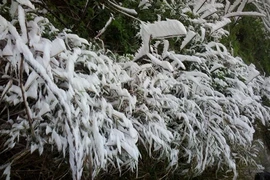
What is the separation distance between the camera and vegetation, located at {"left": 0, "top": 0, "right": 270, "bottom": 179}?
108cm

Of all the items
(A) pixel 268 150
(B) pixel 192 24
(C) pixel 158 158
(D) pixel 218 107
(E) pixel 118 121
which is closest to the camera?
(E) pixel 118 121

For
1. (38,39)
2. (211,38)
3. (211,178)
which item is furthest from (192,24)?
(38,39)

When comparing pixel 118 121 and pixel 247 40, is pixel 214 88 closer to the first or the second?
pixel 118 121

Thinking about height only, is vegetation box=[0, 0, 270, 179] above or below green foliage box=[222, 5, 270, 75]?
below

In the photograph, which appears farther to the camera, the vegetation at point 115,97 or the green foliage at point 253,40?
the green foliage at point 253,40

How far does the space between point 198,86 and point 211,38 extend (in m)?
0.67

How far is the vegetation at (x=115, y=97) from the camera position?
3.54 feet

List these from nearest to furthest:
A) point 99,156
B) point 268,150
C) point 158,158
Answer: point 99,156, point 158,158, point 268,150

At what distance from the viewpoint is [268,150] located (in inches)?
98.4

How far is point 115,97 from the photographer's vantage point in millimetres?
1349

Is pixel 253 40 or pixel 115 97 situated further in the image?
pixel 253 40

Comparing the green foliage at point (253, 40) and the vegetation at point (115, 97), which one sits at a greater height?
the green foliage at point (253, 40)

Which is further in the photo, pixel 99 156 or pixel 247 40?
pixel 247 40

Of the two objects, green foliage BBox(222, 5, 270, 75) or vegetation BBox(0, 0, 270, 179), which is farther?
green foliage BBox(222, 5, 270, 75)
